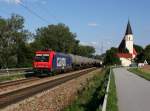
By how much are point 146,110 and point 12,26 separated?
Answer: 229 feet

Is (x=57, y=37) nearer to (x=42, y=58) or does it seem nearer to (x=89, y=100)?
(x=42, y=58)

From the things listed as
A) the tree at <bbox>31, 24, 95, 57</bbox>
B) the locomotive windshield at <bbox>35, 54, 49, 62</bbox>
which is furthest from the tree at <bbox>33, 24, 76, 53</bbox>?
the locomotive windshield at <bbox>35, 54, 49, 62</bbox>

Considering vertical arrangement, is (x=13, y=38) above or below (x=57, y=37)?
below

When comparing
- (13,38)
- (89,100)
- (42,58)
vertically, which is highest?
(13,38)

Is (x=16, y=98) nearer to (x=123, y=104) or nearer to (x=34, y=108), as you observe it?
(x=34, y=108)

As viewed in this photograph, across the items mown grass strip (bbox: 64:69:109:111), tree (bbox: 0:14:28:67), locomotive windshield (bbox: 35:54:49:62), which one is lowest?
mown grass strip (bbox: 64:69:109:111)

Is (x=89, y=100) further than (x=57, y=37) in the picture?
No

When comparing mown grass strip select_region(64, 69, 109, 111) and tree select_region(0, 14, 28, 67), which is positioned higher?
tree select_region(0, 14, 28, 67)

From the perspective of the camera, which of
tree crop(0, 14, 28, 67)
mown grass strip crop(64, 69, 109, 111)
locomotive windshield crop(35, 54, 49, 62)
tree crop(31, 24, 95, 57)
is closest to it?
mown grass strip crop(64, 69, 109, 111)

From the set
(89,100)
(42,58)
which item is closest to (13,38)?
(42,58)

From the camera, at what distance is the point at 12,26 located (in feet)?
268

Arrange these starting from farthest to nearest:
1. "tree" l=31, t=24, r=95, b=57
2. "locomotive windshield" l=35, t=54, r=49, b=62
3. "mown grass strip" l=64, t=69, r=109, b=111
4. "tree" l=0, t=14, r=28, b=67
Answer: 1. "tree" l=31, t=24, r=95, b=57
2. "tree" l=0, t=14, r=28, b=67
3. "locomotive windshield" l=35, t=54, r=49, b=62
4. "mown grass strip" l=64, t=69, r=109, b=111

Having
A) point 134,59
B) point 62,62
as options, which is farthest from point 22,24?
point 134,59

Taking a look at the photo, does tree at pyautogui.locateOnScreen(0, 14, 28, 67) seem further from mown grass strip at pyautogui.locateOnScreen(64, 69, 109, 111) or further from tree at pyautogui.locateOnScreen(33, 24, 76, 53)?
mown grass strip at pyautogui.locateOnScreen(64, 69, 109, 111)
